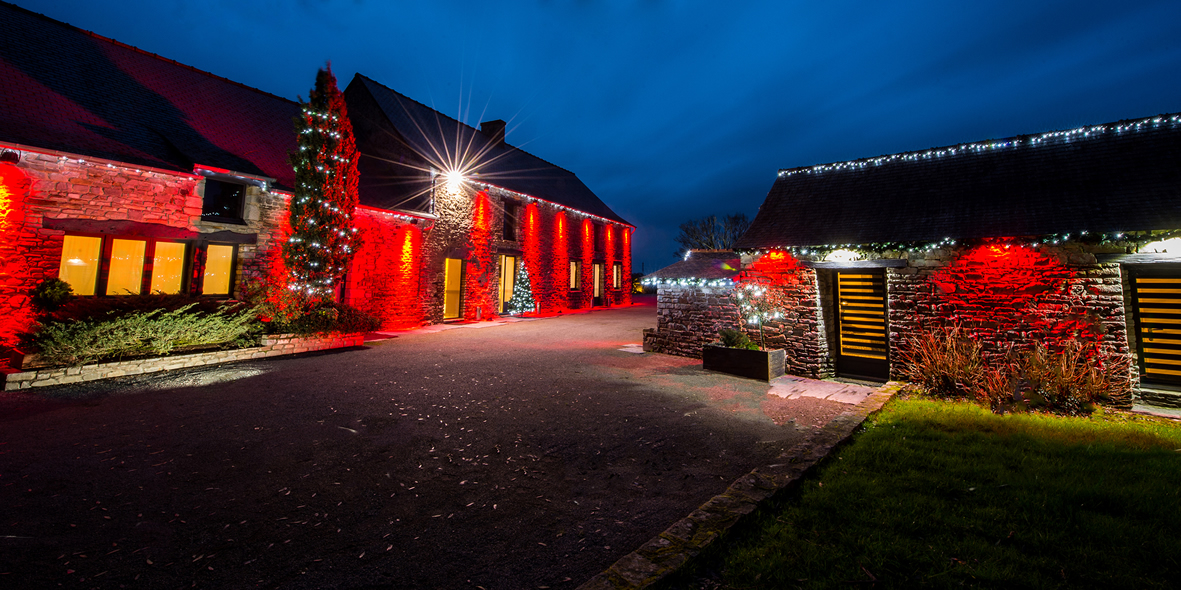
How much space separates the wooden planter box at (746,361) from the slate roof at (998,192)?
84.4 inches

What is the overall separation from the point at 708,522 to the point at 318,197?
11.9m

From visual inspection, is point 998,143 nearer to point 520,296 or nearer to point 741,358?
point 741,358

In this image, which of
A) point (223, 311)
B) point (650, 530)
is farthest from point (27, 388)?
point (650, 530)

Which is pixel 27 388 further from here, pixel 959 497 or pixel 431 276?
pixel 959 497

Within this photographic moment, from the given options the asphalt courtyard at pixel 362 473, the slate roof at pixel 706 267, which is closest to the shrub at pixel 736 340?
the asphalt courtyard at pixel 362 473

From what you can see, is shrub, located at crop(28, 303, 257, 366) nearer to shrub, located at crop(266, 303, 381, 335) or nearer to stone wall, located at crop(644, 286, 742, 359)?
shrub, located at crop(266, 303, 381, 335)

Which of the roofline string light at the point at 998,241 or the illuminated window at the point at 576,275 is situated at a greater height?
the illuminated window at the point at 576,275

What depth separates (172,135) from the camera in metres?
10.4

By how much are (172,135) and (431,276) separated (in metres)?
7.18

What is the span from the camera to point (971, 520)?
297 cm

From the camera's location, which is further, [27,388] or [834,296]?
[834,296]

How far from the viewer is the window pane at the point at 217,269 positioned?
1043 cm

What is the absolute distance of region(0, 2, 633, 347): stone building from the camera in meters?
8.30

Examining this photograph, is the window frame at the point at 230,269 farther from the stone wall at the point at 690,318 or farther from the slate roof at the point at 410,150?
the stone wall at the point at 690,318
